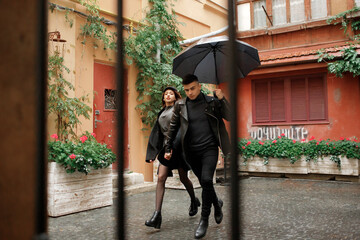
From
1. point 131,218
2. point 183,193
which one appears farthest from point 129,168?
point 131,218

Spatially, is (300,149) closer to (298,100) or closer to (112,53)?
(298,100)

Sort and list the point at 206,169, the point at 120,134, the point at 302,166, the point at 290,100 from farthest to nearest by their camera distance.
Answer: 1. the point at 290,100
2. the point at 302,166
3. the point at 206,169
4. the point at 120,134

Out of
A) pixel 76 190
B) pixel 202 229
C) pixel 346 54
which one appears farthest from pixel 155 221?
pixel 346 54

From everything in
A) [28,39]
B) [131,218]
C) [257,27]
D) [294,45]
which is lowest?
[131,218]

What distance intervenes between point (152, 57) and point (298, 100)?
5.70 meters

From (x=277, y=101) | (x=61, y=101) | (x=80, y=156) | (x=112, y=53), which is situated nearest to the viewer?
(x=80, y=156)

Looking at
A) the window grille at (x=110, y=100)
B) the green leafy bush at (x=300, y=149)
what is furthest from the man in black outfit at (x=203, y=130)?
the green leafy bush at (x=300, y=149)

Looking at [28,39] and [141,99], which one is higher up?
[141,99]

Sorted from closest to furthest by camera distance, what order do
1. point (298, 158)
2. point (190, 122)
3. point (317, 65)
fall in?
point (190, 122), point (298, 158), point (317, 65)

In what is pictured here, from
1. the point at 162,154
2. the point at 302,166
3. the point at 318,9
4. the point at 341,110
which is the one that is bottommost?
the point at 302,166

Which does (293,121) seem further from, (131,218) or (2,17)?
(2,17)

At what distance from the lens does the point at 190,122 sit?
4.11 meters

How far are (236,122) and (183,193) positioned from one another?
248 inches

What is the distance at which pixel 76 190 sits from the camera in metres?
5.19
